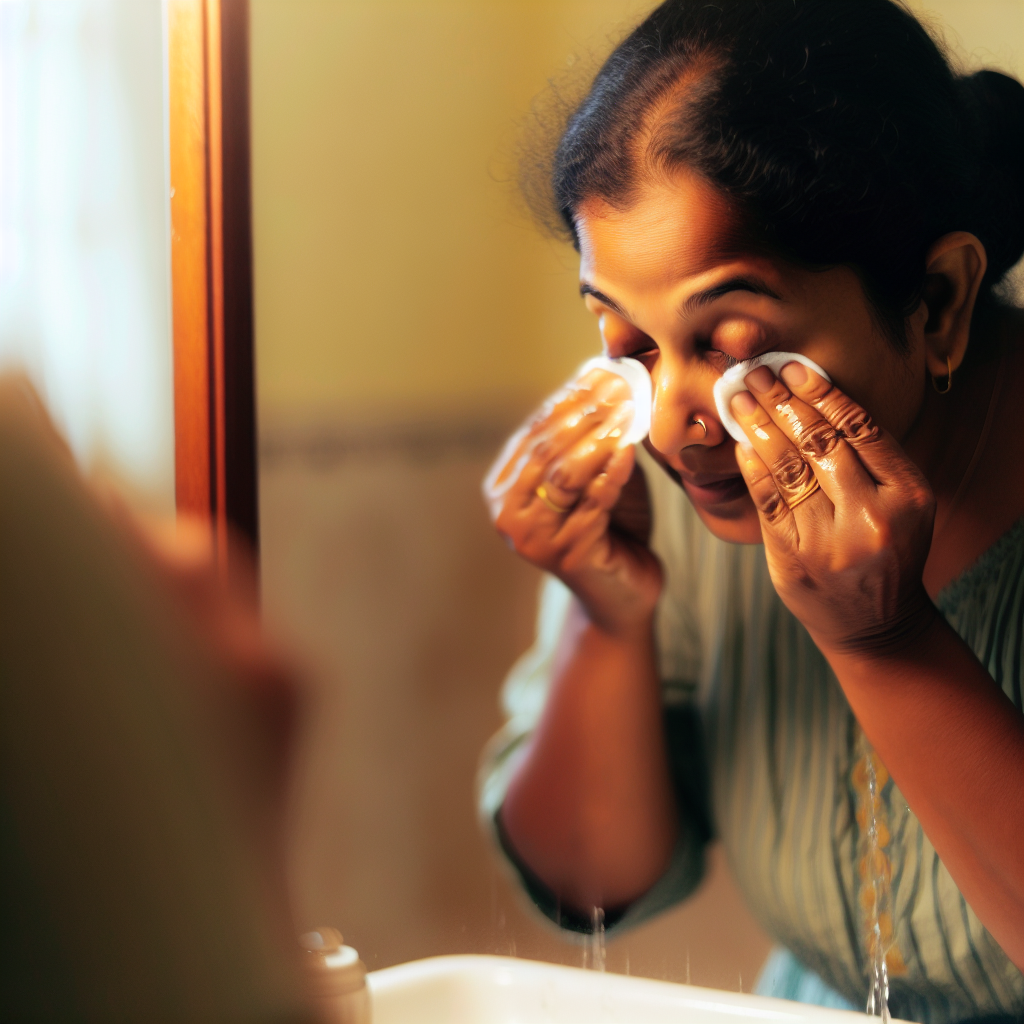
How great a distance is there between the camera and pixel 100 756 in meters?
0.68

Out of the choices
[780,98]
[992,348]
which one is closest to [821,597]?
[992,348]

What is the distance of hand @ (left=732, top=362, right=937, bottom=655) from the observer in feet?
1.97

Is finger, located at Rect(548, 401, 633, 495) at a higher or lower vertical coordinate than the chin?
higher

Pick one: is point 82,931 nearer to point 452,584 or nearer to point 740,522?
point 452,584

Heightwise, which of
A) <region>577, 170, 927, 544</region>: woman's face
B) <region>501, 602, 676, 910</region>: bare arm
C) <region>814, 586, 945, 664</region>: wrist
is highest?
<region>577, 170, 927, 544</region>: woman's face

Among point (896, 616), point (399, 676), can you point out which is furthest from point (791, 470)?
point (399, 676)

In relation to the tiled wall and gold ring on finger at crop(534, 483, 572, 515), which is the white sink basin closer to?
the tiled wall

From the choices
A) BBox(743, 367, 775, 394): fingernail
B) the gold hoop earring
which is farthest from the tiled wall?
the gold hoop earring

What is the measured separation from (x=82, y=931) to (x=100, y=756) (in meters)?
0.12

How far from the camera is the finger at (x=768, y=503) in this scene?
2.07 feet

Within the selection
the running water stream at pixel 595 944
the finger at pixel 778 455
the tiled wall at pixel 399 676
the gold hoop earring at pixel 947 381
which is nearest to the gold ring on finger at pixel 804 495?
the finger at pixel 778 455

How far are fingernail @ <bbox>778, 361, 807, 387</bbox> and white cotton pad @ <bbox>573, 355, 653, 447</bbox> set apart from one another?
0.30 ft

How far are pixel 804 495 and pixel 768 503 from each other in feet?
0.09

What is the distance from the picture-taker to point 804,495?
0.62m
